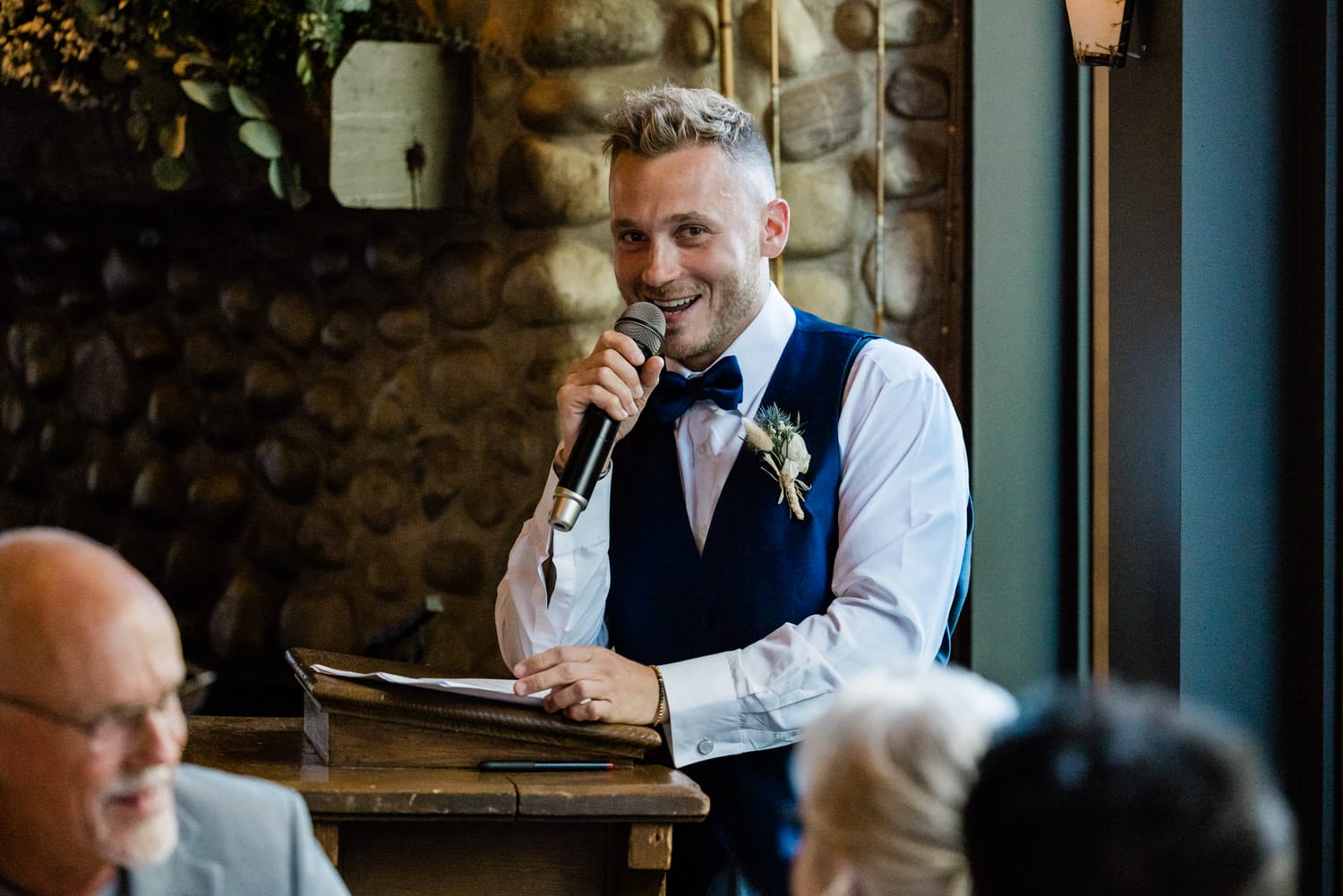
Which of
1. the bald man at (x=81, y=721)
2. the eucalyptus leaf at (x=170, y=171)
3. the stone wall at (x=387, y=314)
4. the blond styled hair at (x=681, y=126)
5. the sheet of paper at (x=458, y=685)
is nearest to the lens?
the bald man at (x=81, y=721)

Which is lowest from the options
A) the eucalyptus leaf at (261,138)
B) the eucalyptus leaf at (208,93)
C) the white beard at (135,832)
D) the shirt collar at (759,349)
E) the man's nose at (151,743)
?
the white beard at (135,832)

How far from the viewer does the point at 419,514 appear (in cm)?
348

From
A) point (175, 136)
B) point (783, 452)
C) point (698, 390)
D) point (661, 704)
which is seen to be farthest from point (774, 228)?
point (175, 136)

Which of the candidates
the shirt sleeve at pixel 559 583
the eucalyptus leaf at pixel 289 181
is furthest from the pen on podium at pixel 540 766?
the eucalyptus leaf at pixel 289 181

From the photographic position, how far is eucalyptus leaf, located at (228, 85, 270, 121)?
3.20 m

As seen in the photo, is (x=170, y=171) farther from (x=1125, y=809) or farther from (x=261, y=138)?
(x=1125, y=809)

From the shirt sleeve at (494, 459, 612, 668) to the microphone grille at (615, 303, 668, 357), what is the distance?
229 millimetres

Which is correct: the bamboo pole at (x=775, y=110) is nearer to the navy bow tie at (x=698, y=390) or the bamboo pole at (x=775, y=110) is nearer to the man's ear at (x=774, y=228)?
the man's ear at (x=774, y=228)

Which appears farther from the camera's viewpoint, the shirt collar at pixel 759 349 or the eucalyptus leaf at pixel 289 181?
the eucalyptus leaf at pixel 289 181

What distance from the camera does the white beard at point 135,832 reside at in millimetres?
1141

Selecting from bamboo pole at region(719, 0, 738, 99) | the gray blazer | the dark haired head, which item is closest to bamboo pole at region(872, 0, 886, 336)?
bamboo pole at region(719, 0, 738, 99)

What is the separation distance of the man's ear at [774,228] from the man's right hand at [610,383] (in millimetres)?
345

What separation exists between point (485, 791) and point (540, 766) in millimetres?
126

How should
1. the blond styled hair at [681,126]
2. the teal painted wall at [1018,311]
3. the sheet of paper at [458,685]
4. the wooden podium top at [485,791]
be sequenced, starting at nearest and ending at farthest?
the wooden podium top at [485,791]
the sheet of paper at [458,685]
the blond styled hair at [681,126]
the teal painted wall at [1018,311]
